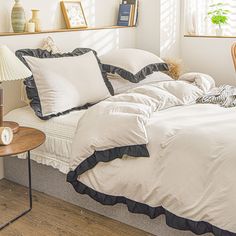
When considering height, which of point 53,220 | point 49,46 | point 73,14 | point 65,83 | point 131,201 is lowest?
point 53,220

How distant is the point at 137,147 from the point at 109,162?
202mm

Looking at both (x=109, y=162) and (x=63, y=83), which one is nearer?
(x=109, y=162)

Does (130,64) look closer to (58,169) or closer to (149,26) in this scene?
(149,26)

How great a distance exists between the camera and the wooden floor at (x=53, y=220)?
7.38 feet

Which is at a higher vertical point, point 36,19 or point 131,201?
point 36,19

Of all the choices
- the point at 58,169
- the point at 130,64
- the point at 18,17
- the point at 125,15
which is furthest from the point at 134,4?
the point at 58,169

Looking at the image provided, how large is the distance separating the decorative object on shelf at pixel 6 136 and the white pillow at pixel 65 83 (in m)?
0.37

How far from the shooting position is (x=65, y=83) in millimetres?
2668

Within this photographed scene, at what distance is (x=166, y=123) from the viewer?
218 cm

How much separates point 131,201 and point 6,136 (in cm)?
80

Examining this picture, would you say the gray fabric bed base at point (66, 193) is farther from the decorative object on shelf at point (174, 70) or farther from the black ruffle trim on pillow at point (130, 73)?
the decorative object on shelf at point (174, 70)

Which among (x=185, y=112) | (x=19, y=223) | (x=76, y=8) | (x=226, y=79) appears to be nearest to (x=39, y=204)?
(x=19, y=223)

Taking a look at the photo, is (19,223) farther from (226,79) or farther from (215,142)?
(226,79)

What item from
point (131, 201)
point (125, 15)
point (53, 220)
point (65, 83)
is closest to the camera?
point (131, 201)
